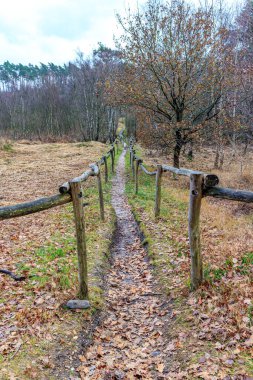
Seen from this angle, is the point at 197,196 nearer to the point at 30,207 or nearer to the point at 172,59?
the point at 30,207

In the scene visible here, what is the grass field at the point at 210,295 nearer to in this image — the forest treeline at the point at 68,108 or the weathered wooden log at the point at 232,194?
the weathered wooden log at the point at 232,194

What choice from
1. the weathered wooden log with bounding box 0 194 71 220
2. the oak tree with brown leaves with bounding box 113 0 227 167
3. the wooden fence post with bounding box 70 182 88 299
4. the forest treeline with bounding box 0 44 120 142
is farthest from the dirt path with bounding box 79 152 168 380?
the forest treeline with bounding box 0 44 120 142

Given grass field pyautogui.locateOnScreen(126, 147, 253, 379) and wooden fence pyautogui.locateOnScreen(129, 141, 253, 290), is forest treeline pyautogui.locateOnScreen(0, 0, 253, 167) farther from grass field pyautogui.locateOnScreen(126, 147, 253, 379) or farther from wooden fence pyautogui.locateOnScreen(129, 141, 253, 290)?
wooden fence pyautogui.locateOnScreen(129, 141, 253, 290)

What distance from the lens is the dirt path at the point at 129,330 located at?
3740mm

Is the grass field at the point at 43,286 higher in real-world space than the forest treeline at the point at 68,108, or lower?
lower

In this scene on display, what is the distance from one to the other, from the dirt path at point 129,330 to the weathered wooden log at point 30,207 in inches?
81.9

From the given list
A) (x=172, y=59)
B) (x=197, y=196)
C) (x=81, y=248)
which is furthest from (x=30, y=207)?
(x=172, y=59)

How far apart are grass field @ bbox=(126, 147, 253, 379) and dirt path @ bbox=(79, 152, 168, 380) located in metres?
0.24

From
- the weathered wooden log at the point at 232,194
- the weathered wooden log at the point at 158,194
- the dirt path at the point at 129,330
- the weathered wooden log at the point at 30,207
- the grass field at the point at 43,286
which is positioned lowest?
the dirt path at the point at 129,330

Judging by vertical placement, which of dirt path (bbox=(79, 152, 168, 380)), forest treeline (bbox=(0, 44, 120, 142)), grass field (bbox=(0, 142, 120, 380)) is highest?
forest treeline (bbox=(0, 44, 120, 142))

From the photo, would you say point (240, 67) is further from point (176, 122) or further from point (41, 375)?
point (41, 375)

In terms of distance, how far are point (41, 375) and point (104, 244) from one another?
408 cm

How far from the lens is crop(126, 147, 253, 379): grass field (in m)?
3.54

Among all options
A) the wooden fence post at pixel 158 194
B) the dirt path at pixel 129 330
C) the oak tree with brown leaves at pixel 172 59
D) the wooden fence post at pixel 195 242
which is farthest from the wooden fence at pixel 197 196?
the oak tree with brown leaves at pixel 172 59
